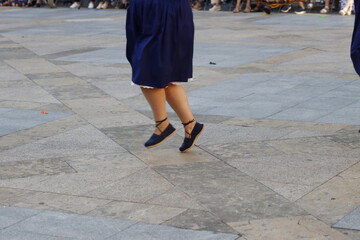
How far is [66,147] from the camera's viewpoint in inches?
250

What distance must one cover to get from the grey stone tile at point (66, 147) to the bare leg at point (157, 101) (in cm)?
42

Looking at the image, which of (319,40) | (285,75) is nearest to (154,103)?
(285,75)

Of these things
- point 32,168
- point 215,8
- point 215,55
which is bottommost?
point 215,8

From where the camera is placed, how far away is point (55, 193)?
16.9 ft

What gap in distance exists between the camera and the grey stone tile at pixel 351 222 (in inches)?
172

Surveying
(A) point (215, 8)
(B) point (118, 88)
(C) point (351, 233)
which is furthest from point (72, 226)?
(A) point (215, 8)

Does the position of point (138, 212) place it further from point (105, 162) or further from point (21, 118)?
point (21, 118)

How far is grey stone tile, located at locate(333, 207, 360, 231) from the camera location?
4.37 metres

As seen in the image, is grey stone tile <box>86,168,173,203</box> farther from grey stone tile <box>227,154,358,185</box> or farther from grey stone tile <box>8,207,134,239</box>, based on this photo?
grey stone tile <box>227,154,358,185</box>

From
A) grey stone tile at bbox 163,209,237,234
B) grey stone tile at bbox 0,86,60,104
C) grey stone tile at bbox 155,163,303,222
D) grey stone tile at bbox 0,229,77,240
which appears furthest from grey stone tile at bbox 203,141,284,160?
grey stone tile at bbox 0,86,60,104

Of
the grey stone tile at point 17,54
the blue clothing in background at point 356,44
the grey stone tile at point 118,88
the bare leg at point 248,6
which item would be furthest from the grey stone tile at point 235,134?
the bare leg at point 248,6

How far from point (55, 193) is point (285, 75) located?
512cm

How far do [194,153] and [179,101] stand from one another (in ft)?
1.46

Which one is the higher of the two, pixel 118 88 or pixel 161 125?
pixel 161 125
